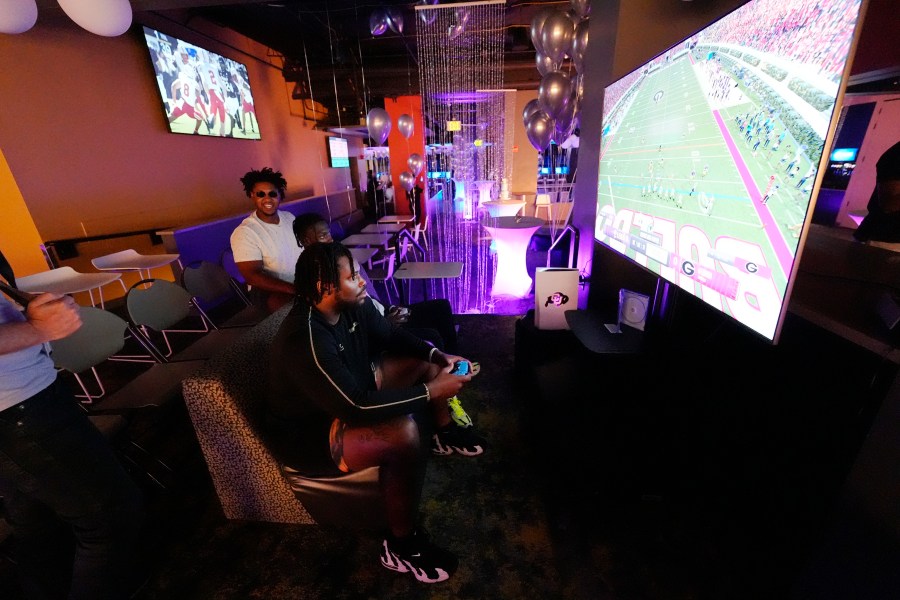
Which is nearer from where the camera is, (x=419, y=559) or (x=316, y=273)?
(x=316, y=273)

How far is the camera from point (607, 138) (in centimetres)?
226

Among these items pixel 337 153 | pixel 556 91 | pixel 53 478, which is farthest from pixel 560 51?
pixel 337 153

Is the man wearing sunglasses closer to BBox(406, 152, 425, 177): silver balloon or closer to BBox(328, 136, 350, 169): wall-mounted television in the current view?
BBox(406, 152, 425, 177): silver balloon

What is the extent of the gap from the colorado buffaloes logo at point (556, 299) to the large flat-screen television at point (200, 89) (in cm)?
559

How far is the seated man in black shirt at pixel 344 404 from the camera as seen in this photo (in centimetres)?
136

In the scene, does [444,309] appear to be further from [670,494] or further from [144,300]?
[144,300]

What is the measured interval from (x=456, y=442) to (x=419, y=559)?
71 centimetres

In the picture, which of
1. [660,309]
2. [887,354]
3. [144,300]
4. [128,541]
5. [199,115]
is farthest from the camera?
[199,115]

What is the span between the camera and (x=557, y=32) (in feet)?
11.6

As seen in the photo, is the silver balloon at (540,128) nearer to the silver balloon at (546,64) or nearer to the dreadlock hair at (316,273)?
the silver balloon at (546,64)

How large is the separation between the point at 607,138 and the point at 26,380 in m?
2.80

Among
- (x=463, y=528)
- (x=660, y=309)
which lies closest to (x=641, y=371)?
(x=660, y=309)

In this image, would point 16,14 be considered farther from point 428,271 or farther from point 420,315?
point 420,315

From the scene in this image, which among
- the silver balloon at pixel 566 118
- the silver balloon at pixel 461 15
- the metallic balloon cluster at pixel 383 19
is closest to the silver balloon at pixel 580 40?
the silver balloon at pixel 566 118
